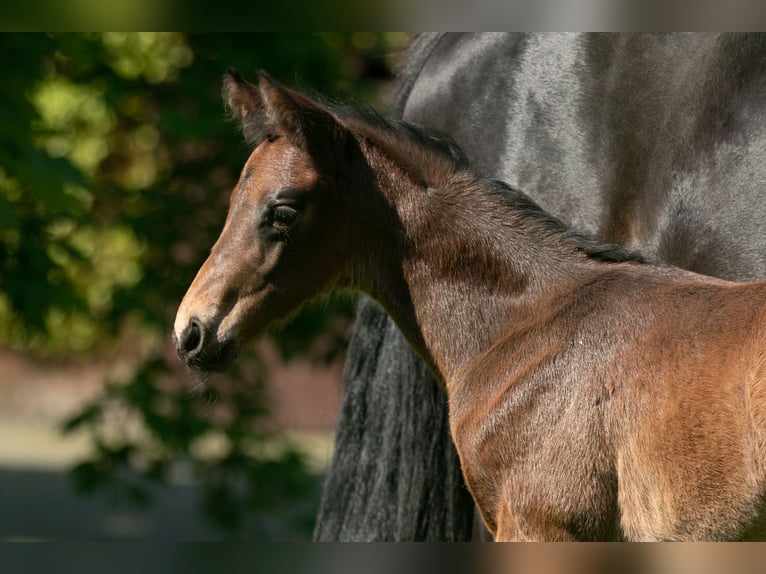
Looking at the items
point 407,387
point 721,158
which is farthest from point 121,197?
point 721,158

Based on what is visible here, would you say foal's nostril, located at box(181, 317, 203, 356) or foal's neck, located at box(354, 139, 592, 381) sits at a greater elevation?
foal's neck, located at box(354, 139, 592, 381)

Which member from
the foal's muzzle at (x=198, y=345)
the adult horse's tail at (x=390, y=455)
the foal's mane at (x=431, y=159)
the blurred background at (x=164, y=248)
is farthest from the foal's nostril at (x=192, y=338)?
the blurred background at (x=164, y=248)

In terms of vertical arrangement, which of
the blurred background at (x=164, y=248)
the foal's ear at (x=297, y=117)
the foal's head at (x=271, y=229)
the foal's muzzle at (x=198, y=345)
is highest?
the blurred background at (x=164, y=248)

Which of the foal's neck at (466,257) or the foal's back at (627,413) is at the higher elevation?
the foal's neck at (466,257)

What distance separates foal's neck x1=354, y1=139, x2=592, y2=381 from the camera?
3.13 meters

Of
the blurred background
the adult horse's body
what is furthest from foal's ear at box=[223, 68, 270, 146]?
the blurred background

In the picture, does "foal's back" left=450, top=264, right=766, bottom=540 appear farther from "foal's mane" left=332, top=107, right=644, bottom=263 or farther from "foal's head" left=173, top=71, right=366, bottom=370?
"foal's head" left=173, top=71, right=366, bottom=370

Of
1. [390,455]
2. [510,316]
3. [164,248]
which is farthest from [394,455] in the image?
[164,248]

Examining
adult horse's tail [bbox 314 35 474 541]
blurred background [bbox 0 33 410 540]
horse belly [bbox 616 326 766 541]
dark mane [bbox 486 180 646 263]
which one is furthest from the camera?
blurred background [bbox 0 33 410 540]

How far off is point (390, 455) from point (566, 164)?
140 cm

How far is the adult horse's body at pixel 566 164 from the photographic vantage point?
3.48 meters

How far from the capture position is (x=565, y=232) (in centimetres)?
317

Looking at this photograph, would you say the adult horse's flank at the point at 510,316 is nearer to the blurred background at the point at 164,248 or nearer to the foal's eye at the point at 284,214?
the foal's eye at the point at 284,214
